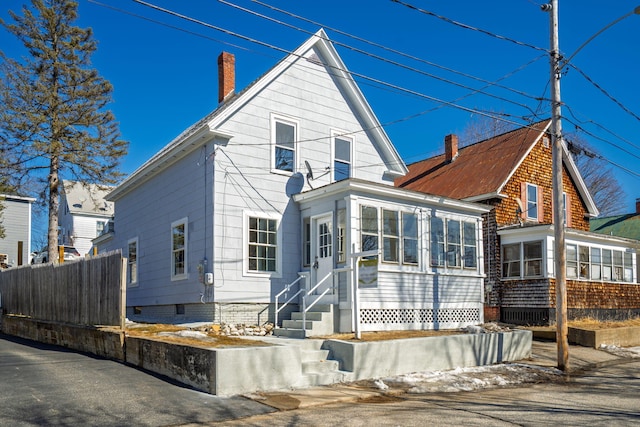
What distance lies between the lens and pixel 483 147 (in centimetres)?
2814

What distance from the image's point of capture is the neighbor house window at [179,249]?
17000mm

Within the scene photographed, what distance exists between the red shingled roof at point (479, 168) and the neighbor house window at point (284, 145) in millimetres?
9846

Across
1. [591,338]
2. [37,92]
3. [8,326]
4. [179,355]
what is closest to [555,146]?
[591,338]

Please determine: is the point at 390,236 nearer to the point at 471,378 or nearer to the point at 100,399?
the point at 471,378

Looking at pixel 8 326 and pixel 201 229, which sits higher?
pixel 201 229

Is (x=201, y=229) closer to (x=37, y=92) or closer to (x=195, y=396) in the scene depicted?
(x=195, y=396)

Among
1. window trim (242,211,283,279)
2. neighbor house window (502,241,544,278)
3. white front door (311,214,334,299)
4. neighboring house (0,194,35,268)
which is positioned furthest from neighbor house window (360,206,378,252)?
neighboring house (0,194,35,268)

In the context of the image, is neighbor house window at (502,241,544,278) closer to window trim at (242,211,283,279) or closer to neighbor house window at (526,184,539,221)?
neighbor house window at (526,184,539,221)

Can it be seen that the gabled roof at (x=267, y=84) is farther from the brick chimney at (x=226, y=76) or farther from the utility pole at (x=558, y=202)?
the utility pole at (x=558, y=202)

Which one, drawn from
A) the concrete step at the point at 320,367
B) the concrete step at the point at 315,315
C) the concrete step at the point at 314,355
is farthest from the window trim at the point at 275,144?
the concrete step at the point at 320,367

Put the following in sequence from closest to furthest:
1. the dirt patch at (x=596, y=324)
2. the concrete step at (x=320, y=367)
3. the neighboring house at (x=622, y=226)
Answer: the concrete step at (x=320, y=367) < the dirt patch at (x=596, y=324) < the neighboring house at (x=622, y=226)

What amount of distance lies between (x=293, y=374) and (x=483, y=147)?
20474mm

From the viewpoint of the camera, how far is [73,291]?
1462 centimetres

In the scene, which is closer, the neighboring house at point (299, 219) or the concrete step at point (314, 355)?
the concrete step at point (314, 355)
